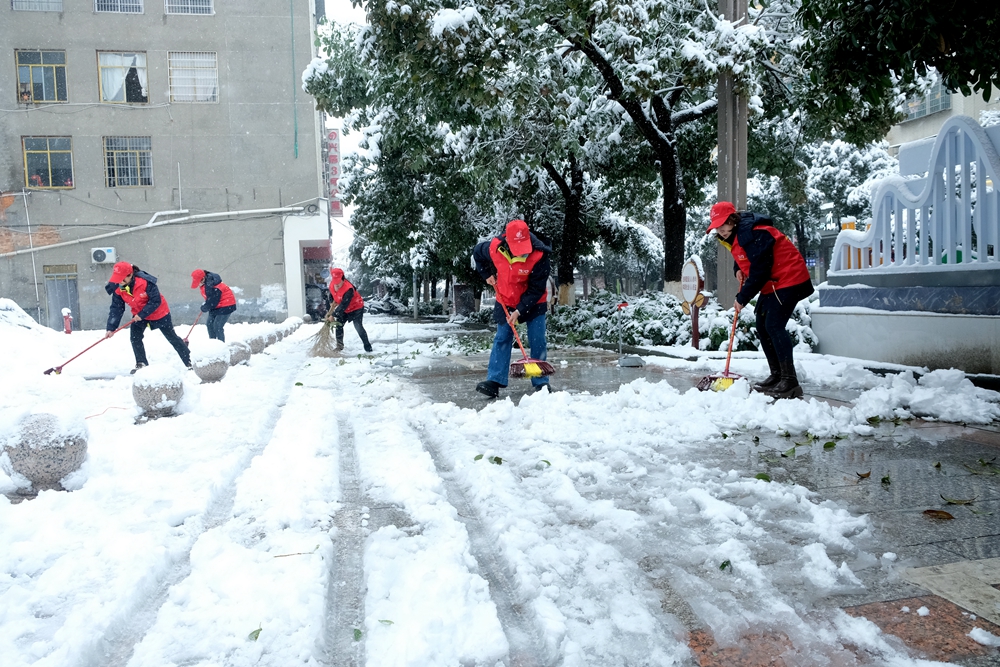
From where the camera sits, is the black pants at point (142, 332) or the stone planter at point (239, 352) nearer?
the black pants at point (142, 332)

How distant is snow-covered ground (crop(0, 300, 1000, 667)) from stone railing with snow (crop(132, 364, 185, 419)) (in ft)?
1.31

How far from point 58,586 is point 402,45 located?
9.12 m

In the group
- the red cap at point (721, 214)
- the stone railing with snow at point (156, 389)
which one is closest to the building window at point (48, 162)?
the stone railing with snow at point (156, 389)

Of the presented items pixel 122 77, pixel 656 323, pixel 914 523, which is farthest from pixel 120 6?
pixel 914 523

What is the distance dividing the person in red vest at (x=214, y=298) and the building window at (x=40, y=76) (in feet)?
52.7

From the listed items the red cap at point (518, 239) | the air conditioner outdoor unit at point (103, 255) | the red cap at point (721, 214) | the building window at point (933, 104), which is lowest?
the red cap at point (518, 239)

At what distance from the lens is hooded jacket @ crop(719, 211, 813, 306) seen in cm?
661

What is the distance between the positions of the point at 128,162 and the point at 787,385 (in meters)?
24.6

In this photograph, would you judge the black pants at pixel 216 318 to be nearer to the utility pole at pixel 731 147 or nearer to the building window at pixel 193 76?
the utility pole at pixel 731 147

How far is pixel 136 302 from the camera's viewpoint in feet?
32.6

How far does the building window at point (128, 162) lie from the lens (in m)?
24.8

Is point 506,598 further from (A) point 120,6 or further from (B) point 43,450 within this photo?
(A) point 120,6

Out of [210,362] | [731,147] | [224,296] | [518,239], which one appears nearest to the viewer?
[518,239]

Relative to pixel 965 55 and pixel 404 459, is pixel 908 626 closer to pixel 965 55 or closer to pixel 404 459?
pixel 404 459
